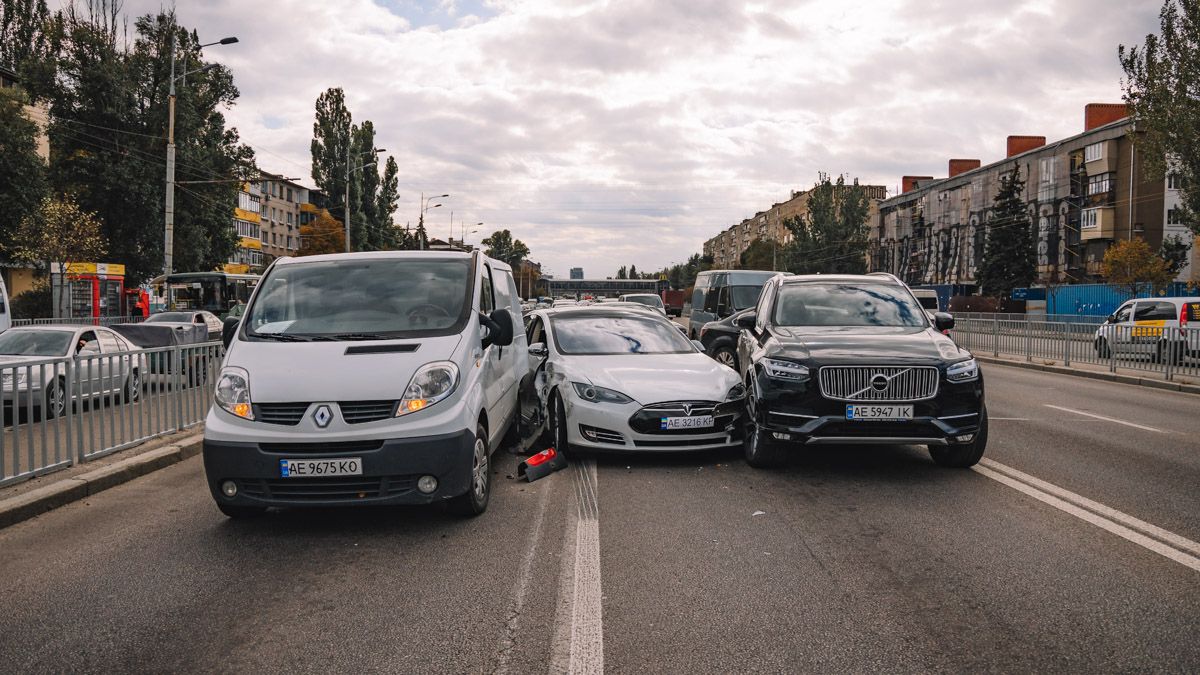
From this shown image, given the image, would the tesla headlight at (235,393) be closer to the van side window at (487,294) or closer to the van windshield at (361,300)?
the van windshield at (361,300)

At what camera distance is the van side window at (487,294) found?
22.3 ft

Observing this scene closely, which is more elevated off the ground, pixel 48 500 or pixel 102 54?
pixel 102 54

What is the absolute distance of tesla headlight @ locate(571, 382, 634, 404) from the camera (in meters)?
7.61

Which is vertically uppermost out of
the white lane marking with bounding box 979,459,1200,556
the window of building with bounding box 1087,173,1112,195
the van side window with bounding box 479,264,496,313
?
the window of building with bounding box 1087,173,1112,195

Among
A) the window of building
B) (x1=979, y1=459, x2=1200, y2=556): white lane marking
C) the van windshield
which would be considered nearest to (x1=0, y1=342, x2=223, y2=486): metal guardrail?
the van windshield

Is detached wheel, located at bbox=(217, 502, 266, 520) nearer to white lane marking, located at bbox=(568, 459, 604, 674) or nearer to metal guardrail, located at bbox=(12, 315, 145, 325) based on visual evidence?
white lane marking, located at bbox=(568, 459, 604, 674)

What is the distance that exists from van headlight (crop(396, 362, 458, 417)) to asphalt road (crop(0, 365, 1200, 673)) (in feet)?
2.66

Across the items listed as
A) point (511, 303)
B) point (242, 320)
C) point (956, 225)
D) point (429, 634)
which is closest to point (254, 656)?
point (429, 634)

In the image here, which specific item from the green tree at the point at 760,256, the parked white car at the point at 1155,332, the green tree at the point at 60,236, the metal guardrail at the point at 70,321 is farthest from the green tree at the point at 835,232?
the metal guardrail at the point at 70,321

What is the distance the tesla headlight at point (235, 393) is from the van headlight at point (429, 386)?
37.4 inches

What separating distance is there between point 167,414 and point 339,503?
4871 millimetres

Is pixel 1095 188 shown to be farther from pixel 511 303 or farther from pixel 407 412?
pixel 407 412

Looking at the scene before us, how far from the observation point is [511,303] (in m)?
9.15

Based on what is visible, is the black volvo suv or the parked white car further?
the parked white car
